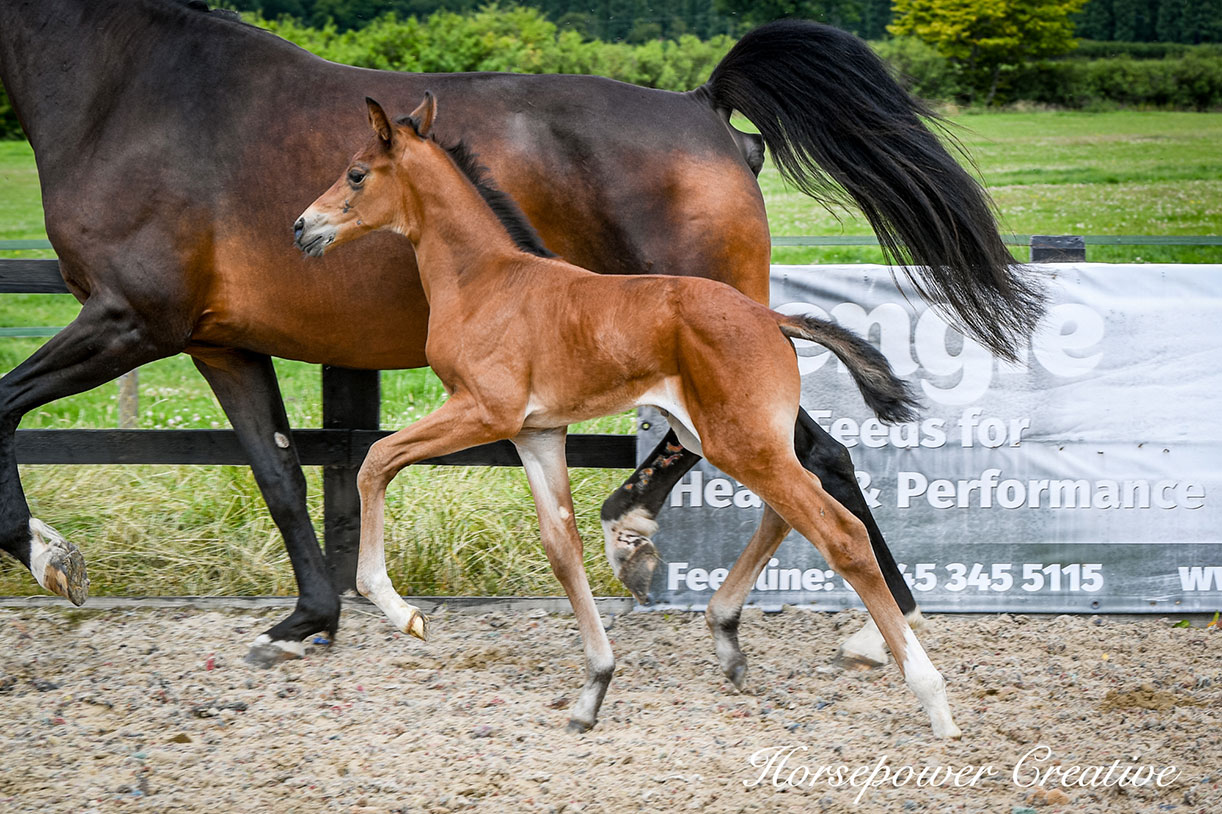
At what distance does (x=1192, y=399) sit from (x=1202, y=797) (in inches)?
83.4

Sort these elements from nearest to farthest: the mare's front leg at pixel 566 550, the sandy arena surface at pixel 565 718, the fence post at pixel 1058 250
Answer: the sandy arena surface at pixel 565 718 < the mare's front leg at pixel 566 550 < the fence post at pixel 1058 250

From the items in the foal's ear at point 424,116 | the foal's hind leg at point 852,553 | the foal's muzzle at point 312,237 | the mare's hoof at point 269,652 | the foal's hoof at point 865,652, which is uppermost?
the foal's ear at point 424,116

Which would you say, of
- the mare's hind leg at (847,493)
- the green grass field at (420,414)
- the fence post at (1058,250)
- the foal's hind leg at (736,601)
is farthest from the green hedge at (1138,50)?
the foal's hind leg at (736,601)

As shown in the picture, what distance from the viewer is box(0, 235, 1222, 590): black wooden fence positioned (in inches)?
175

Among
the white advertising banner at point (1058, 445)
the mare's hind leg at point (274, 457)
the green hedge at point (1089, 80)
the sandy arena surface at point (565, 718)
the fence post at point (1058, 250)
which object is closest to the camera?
the sandy arena surface at point (565, 718)

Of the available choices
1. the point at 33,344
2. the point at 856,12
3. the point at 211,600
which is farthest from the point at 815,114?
the point at 856,12

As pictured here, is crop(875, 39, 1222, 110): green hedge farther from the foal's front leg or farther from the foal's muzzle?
the foal's front leg

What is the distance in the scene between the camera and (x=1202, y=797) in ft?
9.11

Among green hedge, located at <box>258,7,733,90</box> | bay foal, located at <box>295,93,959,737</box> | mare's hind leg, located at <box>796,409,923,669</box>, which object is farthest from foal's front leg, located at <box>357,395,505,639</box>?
green hedge, located at <box>258,7,733,90</box>

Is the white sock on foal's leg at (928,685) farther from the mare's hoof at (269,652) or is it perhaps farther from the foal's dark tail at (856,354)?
the mare's hoof at (269,652)

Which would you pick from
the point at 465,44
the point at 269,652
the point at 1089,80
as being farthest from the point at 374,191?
the point at 465,44

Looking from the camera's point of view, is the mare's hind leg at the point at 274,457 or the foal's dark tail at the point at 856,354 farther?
the mare's hind leg at the point at 274,457

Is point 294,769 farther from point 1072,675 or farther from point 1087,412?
point 1087,412

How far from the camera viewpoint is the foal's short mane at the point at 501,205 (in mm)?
3453
